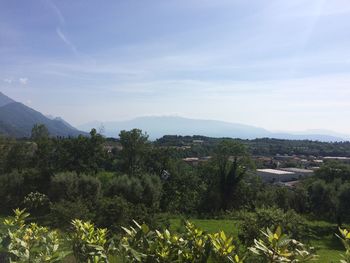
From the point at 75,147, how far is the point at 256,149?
3629 inches

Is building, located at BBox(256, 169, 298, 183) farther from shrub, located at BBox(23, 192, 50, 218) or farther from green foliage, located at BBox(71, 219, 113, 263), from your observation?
green foliage, located at BBox(71, 219, 113, 263)

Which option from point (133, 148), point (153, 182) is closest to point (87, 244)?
point (153, 182)

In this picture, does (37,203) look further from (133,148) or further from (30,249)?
(30,249)

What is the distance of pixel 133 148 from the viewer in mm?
40469

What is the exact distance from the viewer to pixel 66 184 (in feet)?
96.9

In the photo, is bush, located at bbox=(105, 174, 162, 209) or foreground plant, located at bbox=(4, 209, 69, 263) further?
bush, located at bbox=(105, 174, 162, 209)

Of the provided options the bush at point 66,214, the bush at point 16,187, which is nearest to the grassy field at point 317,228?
the bush at point 66,214

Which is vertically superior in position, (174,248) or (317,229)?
(174,248)

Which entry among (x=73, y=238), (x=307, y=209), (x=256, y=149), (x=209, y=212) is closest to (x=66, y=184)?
(x=209, y=212)

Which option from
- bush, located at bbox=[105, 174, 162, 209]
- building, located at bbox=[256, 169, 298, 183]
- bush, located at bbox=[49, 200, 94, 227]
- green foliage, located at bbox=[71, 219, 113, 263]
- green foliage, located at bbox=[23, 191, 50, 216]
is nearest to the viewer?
green foliage, located at bbox=[71, 219, 113, 263]

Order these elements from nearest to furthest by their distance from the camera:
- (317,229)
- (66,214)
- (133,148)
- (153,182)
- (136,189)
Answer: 1. (66,214)
2. (317,229)
3. (136,189)
4. (153,182)
5. (133,148)

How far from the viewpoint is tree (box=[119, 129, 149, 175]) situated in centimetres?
4019

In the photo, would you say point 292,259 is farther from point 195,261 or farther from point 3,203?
point 3,203

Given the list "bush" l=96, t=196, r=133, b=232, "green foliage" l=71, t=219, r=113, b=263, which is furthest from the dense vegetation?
"green foliage" l=71, t=219, r=113, b=263
